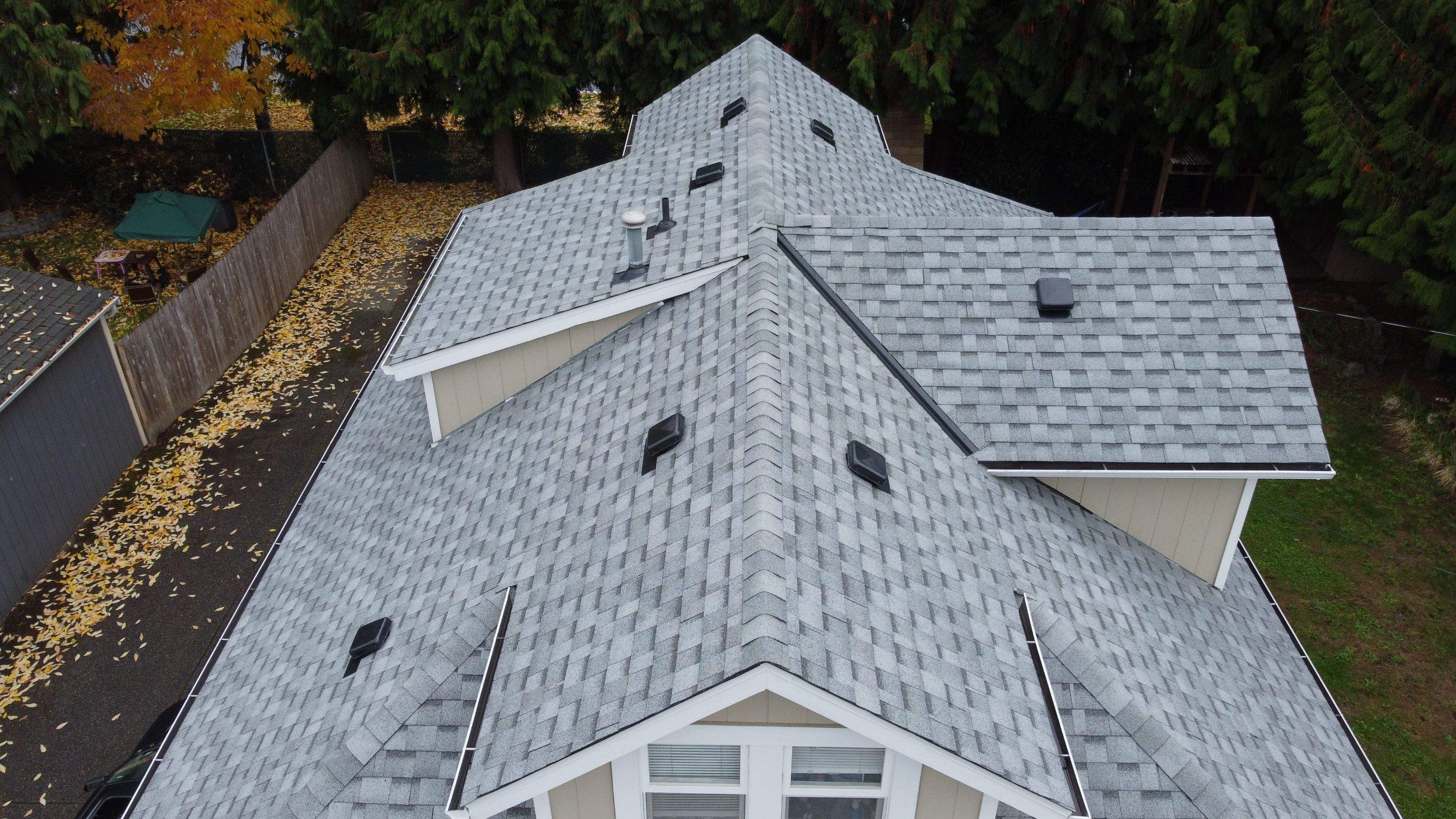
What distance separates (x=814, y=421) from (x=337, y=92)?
869 inches

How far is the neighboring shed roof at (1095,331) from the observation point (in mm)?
9352

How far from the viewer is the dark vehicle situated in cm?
992

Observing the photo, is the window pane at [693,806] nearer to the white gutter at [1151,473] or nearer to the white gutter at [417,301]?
the white gutter at [1151,473]

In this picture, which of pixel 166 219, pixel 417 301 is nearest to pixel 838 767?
pixel 417 301

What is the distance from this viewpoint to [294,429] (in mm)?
17578

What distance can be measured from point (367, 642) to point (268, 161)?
22.4m

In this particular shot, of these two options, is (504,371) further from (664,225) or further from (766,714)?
(766,714)

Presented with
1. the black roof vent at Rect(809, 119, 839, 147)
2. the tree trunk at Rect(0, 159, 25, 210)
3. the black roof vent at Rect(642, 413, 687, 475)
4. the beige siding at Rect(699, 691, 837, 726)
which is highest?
the black roof vent at Rect(809, 119, 839, 147)

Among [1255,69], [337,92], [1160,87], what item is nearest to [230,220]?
[337,92]

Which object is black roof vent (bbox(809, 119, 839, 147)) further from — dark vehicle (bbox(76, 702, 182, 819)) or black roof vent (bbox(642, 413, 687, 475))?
dark vehicle (bbox(76, 702, 182, 819))

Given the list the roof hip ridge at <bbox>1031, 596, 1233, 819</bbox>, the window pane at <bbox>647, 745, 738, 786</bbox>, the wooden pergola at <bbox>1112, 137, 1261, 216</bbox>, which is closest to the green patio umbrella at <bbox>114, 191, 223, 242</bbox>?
the window pane at <bbox>647, 745, 738, 786</bbox>

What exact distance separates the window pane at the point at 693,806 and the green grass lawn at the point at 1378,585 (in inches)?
363

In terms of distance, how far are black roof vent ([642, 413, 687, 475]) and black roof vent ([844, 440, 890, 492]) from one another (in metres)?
1.38

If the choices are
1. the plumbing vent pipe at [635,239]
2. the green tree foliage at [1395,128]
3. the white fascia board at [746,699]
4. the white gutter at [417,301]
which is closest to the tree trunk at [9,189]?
the white gutter at [417,301]
